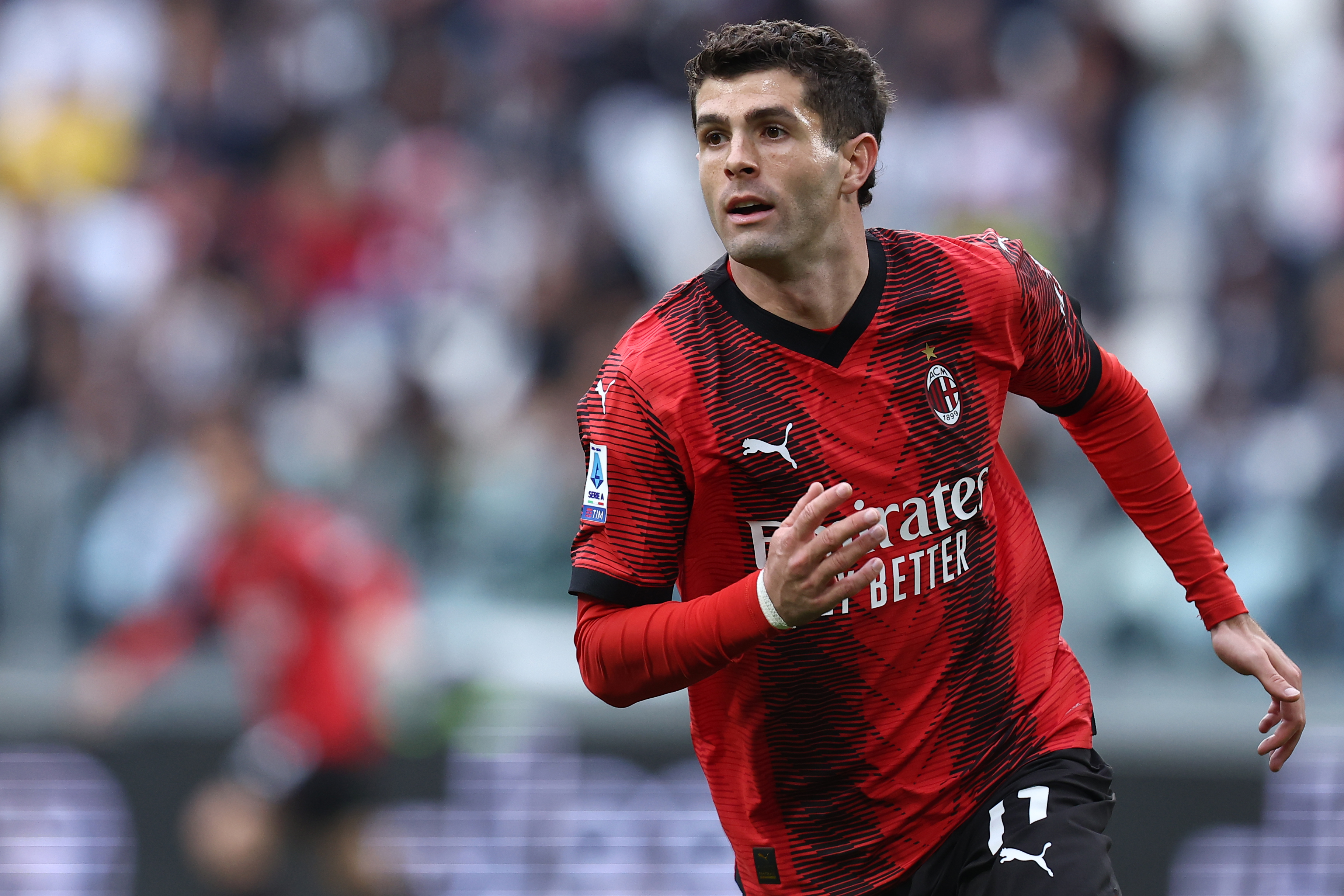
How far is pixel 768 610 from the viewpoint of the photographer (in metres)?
3.11

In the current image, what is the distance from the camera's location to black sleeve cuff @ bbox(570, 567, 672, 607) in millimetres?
3338

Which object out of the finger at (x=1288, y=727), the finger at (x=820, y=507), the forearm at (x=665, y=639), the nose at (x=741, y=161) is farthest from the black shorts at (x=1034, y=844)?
the nose at (x=741, y=161)

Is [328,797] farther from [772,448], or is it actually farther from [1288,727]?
[1288,727]

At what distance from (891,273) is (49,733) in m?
5.48

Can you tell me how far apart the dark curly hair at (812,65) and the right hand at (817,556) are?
93 centimetres

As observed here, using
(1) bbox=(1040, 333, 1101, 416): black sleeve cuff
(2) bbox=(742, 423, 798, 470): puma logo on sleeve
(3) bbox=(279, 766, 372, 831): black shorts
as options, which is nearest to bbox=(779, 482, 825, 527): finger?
(2) bbox=(742, 423, 798, 470): puma logo on sleeve

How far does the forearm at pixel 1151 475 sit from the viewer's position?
3951 mm

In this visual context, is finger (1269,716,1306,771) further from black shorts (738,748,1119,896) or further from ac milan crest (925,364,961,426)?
ac milan crest (925,364,961,426)

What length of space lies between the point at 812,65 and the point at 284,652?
4.95 metres

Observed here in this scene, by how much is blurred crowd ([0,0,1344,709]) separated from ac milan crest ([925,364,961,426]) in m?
3.91

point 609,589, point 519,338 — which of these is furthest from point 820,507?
point 519,338

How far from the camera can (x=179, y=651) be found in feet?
24.7

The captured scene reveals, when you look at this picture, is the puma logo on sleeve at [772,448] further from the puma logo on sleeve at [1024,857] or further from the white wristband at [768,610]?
the puma logo on sleeve at [1024,857]

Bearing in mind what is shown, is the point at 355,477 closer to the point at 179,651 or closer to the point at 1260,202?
the point at 179,651
